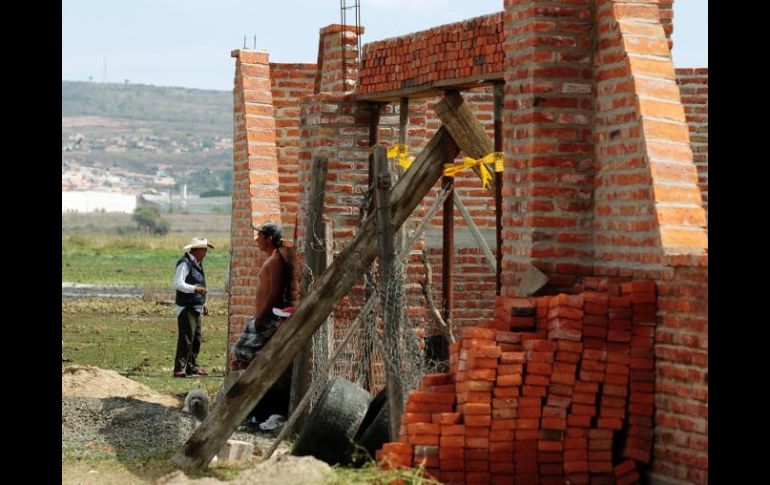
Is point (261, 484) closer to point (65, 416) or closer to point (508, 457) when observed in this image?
point (508, 457)

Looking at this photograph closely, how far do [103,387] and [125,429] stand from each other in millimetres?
2530

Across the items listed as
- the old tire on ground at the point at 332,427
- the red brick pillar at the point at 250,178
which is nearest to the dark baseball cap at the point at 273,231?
the red brick pillar at the point at 250,178

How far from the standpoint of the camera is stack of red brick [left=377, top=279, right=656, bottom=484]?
27.3 feet

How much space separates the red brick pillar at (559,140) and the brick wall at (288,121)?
7.37 m

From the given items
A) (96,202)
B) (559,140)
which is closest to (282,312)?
(559,140)

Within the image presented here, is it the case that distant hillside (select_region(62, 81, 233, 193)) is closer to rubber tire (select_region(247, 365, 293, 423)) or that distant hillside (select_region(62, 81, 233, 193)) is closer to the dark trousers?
the dark trousers

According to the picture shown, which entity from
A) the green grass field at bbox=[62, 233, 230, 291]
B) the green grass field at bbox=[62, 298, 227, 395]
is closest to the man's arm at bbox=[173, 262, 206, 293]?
the green grass field at bbox=[62, 298, 227, 395]

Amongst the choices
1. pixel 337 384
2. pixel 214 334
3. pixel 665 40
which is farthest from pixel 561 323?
pixel 214 334

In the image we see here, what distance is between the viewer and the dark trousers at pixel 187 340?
59.8 ft

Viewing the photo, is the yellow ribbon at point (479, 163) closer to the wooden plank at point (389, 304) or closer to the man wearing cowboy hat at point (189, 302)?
the wooden plank at point (389, 304)

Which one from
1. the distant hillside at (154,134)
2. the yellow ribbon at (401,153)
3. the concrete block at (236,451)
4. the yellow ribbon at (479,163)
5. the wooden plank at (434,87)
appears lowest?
the concrete block at (236,451)

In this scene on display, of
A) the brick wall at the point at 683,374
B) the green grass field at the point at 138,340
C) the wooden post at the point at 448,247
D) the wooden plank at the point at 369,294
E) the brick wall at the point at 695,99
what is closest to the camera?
the brick wall at the point at 683,374

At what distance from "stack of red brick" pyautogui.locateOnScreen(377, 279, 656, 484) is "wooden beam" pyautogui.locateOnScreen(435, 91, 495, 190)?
314cm

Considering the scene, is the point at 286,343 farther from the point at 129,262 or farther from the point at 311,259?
the point at 129,262
